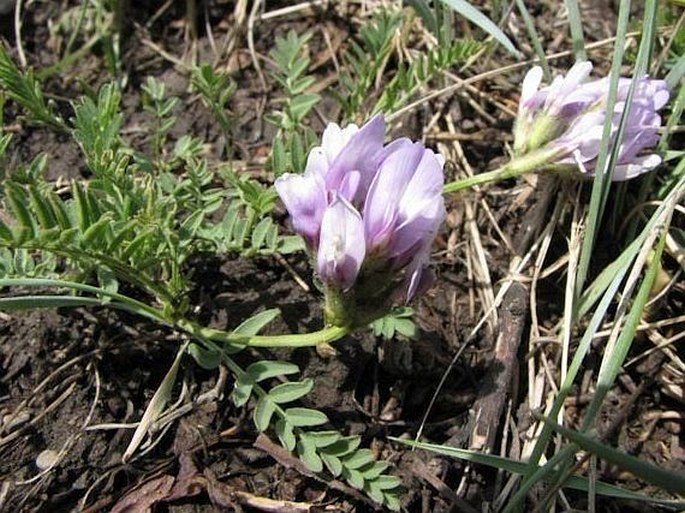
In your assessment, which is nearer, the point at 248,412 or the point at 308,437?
the point at 308,437

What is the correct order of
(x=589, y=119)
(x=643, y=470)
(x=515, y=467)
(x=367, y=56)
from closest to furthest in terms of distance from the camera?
(x=643, y=470)
(x=515, y=467)
(x=589, y=119)
(x=367, y=56)

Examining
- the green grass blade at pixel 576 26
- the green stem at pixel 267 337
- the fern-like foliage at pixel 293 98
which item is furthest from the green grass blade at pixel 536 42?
the green stem at pixel 267 337

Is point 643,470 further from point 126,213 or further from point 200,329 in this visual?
point 126,213

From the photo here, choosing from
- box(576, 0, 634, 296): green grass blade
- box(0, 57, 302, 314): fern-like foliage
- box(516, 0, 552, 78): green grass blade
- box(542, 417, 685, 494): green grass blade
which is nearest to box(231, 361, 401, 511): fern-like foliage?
box(0, 57, 302, 314): fern-like foliage

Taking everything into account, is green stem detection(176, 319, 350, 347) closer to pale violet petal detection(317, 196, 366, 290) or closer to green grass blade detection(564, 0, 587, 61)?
pale violet petal detection(317, 196, 366, 290)

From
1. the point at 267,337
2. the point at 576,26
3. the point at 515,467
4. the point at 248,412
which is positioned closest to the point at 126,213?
the point at 267,337

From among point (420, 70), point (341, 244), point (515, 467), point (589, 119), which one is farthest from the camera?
point (420, 70)

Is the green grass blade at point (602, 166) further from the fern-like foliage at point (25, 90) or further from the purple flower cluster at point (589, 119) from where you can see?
the fern-like foliage at point (25, 90)
